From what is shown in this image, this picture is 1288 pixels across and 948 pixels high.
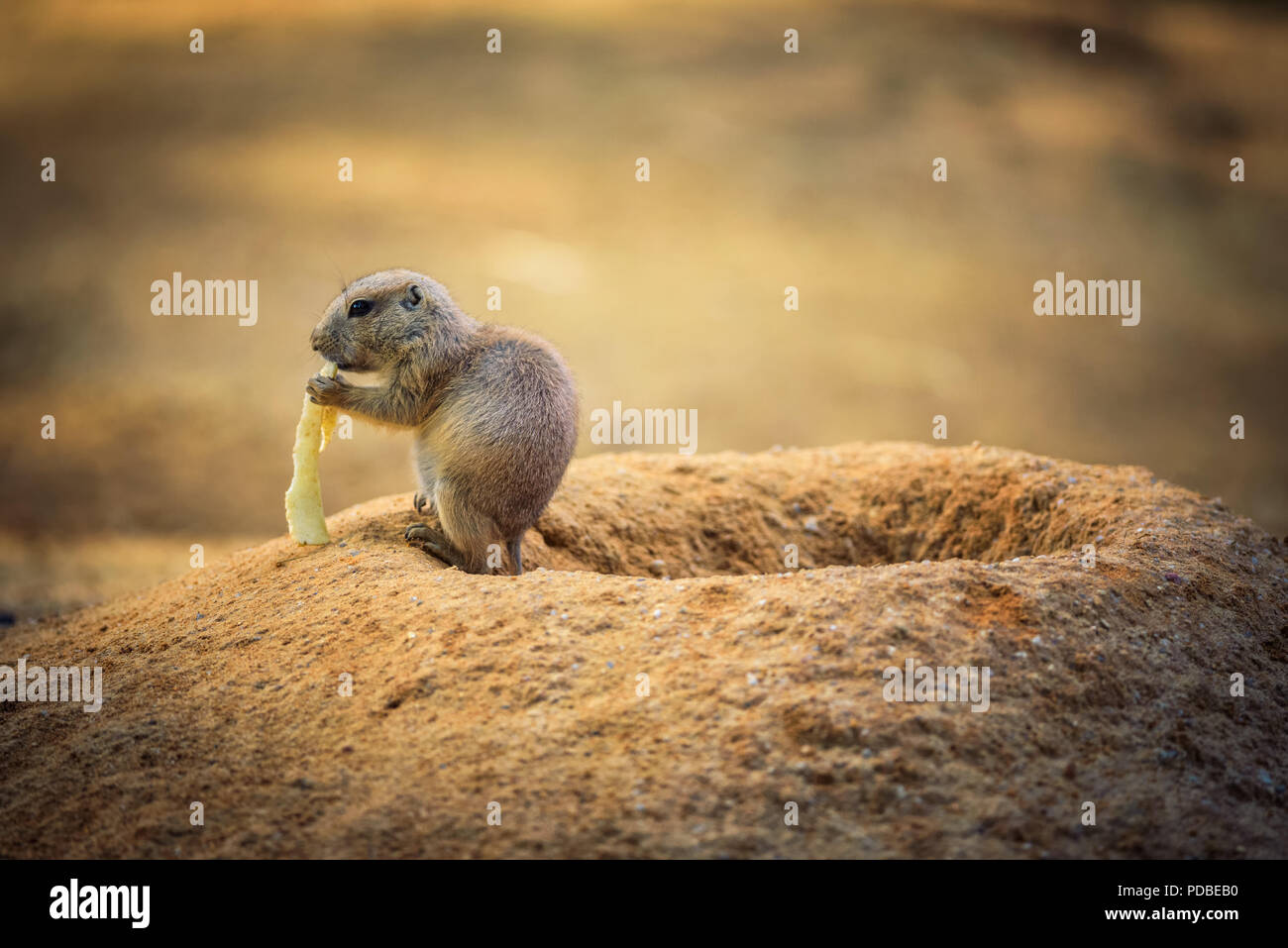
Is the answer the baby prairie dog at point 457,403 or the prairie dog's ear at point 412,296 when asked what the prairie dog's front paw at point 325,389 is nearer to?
the baby prairie dog at point 457,403

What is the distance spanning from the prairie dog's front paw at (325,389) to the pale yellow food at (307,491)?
0.08 meters

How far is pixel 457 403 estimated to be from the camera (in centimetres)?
689

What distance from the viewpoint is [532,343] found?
7285mm

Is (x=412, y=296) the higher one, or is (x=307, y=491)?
(x=412, y=296)

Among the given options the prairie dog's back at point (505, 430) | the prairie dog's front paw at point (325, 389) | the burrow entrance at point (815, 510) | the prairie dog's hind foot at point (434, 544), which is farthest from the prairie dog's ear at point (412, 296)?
the burrow entrance at point (815, 510)

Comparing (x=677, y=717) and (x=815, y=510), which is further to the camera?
(x=815, y=510)

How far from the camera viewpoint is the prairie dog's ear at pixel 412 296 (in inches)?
277

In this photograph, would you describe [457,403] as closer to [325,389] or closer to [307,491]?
[325,389]

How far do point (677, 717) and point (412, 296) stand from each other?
3.70 m

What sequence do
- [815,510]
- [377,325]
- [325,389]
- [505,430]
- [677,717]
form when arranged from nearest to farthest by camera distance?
[677,717] → [505,430] → [325,389] → [377,325] → [815,510]

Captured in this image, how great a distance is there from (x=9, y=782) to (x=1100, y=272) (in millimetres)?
16859

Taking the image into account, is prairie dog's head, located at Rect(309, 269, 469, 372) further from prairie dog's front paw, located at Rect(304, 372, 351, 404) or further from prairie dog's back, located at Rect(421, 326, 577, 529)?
prairie dog's back, located at Rect(421, 326, 577, 529)

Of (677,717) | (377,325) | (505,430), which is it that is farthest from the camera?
(377,325)

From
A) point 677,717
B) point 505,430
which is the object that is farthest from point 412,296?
point 677,717
